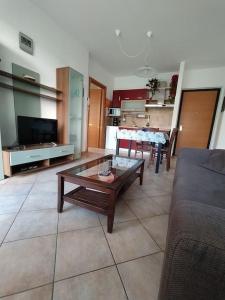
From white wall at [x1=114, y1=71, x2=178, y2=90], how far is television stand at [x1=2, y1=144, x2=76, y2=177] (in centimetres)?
362

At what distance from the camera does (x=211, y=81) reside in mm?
4379

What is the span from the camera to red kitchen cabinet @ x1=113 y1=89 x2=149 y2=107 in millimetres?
5293

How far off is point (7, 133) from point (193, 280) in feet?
9.38

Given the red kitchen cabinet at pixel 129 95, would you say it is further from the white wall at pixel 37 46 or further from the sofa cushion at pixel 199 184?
the sofa cushion at pixel 199 184

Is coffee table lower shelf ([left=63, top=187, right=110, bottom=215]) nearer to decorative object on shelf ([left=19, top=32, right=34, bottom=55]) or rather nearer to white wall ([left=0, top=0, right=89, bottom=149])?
white wall ([left=0, top=0, right=89, bottom=149])

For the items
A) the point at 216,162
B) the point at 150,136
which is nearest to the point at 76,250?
the point at 216,162

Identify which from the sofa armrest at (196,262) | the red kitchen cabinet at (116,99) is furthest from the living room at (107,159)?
the red kitchen cabinet at (116,99)

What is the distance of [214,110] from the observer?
178 inches

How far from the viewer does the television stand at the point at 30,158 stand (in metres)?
2.16

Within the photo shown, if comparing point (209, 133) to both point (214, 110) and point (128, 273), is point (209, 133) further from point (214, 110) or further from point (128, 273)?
point (128, 273)

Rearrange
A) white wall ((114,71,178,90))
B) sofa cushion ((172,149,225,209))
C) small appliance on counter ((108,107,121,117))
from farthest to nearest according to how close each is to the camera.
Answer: small appliance on counter ((108,107,121,117)) → white wall ((114,71,178,90)) → sofa cushion ((172,149,225,209))

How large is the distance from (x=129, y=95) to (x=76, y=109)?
2610 millimetres

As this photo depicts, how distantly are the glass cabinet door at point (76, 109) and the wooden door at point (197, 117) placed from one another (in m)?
3.24

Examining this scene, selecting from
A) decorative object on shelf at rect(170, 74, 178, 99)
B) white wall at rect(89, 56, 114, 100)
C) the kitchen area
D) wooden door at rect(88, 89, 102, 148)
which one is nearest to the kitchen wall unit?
the kitchen area
